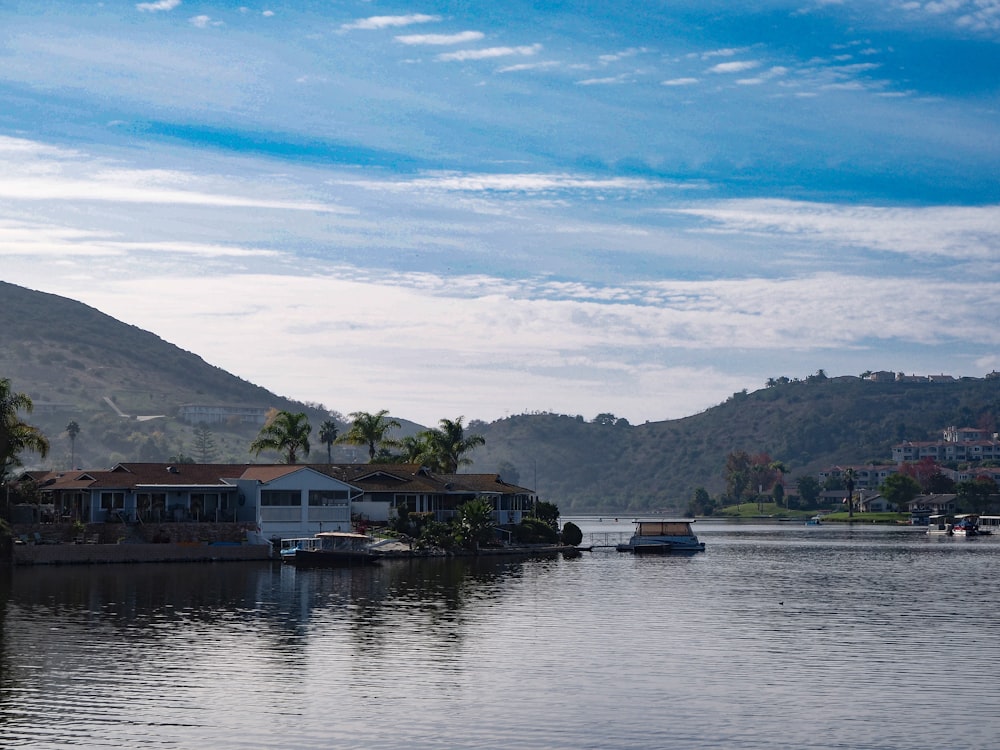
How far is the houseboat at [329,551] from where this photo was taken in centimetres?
9612

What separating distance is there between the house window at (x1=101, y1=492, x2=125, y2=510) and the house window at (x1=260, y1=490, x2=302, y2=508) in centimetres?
1145

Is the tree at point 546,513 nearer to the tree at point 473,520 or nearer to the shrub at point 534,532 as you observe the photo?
the shrub at point 534,532

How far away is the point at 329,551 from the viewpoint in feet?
315

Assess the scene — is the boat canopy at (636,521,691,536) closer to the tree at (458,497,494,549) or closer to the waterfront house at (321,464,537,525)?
the waterfront house at (321,464,537,525)

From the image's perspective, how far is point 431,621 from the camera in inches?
2285

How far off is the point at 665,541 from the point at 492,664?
8842cm

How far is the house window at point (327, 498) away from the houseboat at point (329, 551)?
551 centimetres

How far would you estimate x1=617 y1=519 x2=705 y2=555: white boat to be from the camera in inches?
5133

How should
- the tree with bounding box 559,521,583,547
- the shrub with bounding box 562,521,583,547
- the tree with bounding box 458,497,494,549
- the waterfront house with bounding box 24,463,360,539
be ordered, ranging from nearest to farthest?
the waterfront house with bounding box 24,463,360,539 < the tree with bounding box 458,497,494,549 < the tree with bounding box 559,521,583,547 < the shrub with bounding box 562,521,583,547

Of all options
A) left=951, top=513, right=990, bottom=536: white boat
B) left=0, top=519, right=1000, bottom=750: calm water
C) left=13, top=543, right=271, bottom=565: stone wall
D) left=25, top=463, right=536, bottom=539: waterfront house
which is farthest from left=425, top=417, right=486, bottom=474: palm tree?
left=951, top=513, right=990, bottom=536: white boat

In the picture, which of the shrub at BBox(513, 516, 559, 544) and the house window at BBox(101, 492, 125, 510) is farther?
the shrub at BBox(513, 516, 559, 544)

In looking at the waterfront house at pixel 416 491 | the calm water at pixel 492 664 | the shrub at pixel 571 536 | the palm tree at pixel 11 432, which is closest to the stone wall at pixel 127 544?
the palm tree at pixel 11 432

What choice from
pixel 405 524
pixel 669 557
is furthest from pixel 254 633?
pixel 669 557

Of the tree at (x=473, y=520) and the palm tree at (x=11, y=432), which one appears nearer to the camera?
the palm tree at (x=11, y=432)
